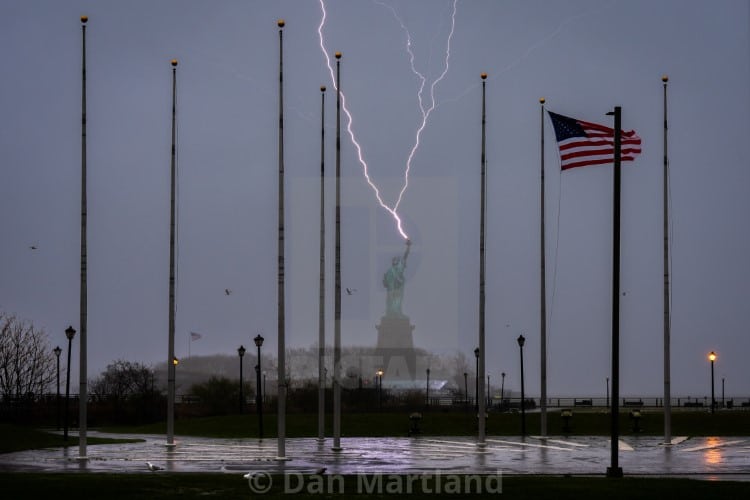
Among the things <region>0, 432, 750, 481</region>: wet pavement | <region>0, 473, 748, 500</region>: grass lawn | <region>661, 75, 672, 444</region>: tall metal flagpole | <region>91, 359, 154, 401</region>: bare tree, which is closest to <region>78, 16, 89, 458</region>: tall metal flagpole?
<region>0, 432, 750, 481</region>: wet pavement

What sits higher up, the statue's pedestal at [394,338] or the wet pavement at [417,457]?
the statue's pedestal at [394,338]

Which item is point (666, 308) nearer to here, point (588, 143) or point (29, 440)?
point (588, 143)

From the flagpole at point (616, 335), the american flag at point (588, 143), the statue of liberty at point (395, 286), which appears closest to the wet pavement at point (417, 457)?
the flagpole at point (616, 335)

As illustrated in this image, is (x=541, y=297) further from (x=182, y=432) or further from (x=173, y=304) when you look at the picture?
(x=182, y=432)

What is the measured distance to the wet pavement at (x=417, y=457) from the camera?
3133 cm

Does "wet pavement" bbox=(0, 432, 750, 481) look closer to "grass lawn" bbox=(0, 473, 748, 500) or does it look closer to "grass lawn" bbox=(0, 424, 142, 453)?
"grass lawn" bbox=(0, 424, 142, 453)

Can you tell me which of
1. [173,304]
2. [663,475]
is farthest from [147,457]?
[663,475]

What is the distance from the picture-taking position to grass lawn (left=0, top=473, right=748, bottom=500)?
2306 cm

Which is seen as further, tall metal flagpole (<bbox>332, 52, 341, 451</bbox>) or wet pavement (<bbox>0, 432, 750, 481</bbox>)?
tall metal flagpole (<bbox>332, 52, 341, 451</bbox>)

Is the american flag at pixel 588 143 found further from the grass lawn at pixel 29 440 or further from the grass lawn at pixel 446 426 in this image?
the grass lawn at pixel 29 440

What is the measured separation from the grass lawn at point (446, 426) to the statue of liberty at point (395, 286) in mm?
36145

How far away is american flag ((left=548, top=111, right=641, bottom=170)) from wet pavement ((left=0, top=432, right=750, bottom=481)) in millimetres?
10279

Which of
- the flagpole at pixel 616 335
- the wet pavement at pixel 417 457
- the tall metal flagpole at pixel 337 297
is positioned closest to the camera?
the flagpole at pixel 616 335

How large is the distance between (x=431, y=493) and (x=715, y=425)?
38.6m
